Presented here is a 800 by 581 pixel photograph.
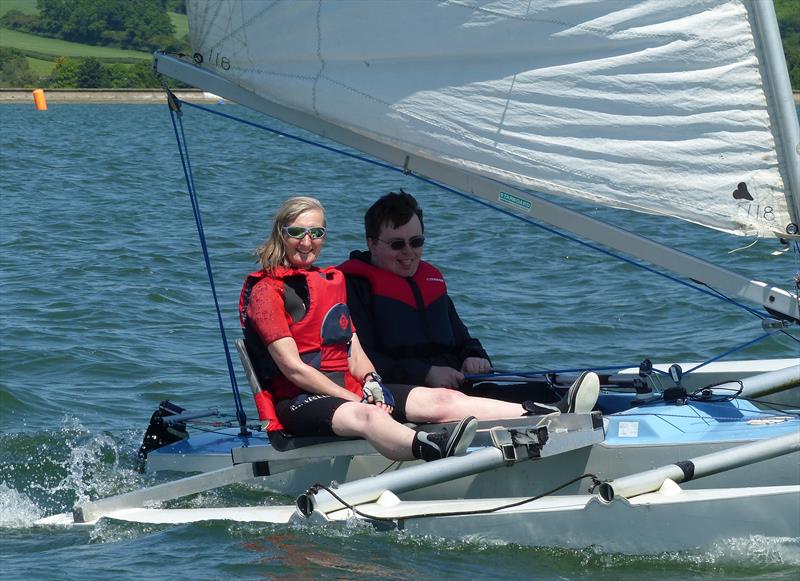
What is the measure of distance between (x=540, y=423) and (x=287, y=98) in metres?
1.39

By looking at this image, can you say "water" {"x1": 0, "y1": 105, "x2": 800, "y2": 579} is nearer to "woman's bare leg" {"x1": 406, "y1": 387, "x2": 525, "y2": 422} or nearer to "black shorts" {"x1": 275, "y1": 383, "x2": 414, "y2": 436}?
"black shorts" {"x1": 275, "y1": 383, "x2": 414, "y2": 436}

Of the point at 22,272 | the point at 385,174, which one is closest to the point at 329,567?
the point at 22,272

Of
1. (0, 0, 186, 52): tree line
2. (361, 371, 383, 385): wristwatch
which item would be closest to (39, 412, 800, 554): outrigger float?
(361, 371, 383, 385): wristwatch

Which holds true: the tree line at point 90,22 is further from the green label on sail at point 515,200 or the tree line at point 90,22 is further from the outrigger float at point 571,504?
the outrigger float at point 571,504

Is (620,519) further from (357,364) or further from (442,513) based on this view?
(357,364)

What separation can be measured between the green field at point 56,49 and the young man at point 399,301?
52210 mm

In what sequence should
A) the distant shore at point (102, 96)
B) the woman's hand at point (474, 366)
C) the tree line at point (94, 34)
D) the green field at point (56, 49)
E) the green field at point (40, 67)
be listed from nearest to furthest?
the woman's hand at point (474, 366) → the distant shore at point (102, 96) → the tree line at point (94, 34) → the green field at point (40, 67) → the green field at point (56, 49)

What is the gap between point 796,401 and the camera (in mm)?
5207

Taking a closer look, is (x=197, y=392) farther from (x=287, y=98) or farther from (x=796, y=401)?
(x=796, y=401)

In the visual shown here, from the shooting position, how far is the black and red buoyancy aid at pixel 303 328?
4.64 meters

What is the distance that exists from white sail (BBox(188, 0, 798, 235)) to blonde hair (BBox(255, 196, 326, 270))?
0.99 feet

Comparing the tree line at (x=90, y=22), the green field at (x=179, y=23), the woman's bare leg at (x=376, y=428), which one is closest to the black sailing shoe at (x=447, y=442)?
the woman's bare leg at (x=376, y=428)

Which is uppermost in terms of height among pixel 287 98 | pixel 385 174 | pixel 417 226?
pixel 287 98

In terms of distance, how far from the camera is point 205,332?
8.01 metres
